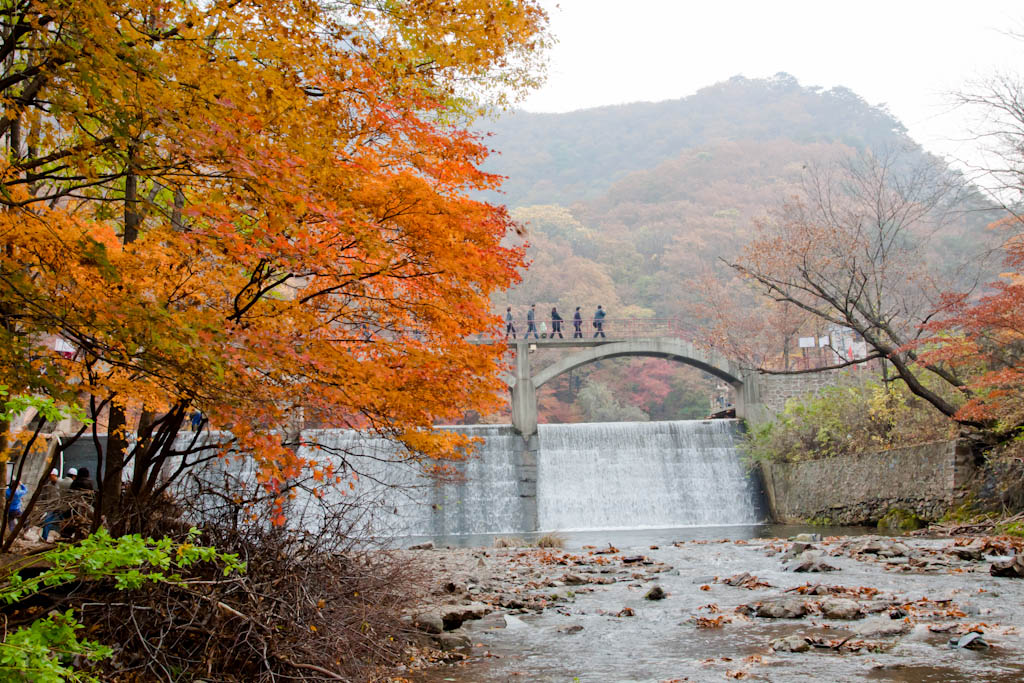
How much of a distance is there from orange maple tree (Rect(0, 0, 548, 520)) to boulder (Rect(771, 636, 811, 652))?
284 cm

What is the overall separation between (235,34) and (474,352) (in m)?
3.22

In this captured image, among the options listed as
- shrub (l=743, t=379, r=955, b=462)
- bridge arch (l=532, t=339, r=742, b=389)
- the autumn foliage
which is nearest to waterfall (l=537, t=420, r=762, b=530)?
shrub (l=743, t=379, r=955, b=462)

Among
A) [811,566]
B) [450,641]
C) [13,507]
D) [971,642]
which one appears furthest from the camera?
[811,566]

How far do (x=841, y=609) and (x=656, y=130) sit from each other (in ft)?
260

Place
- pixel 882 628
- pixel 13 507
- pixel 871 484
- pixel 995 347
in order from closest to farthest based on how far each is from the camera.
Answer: pixel 882 628 < pixel 13 507 < pixel 995 347 < pixel 871 484

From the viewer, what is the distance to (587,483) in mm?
21469

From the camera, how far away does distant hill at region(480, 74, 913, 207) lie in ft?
236

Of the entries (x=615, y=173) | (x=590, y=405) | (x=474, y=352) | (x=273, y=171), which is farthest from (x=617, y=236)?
(x=273, y=171)

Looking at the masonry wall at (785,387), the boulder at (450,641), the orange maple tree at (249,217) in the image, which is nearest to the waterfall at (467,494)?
the masonry wall at (785,387)

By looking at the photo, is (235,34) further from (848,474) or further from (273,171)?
(848,474)

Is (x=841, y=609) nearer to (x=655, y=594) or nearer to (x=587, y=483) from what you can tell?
(x=655, y=594)

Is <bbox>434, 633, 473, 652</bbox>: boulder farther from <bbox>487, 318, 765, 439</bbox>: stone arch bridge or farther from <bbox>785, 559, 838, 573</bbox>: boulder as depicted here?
<bbox>487, 318, 765, 439</bbox>: stone arch bridge

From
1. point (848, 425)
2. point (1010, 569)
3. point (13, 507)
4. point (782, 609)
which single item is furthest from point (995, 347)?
point (13, 507)

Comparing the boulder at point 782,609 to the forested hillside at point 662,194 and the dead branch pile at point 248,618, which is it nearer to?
the dead branch pile at point 248,618
